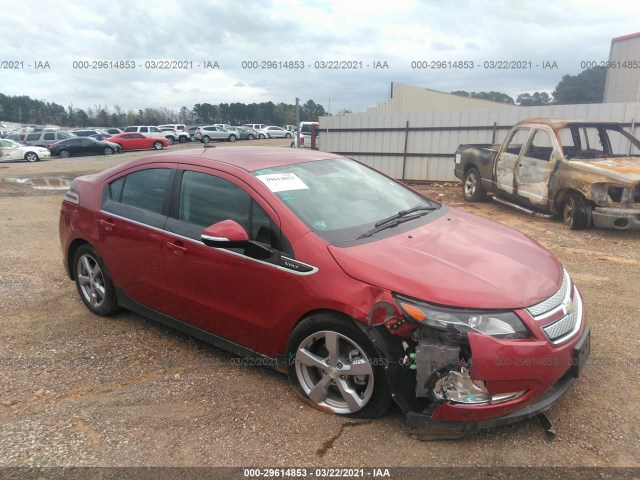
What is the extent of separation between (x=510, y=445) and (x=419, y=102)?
27.0m

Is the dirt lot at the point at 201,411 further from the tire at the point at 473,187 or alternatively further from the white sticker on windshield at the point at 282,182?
the tire at the point at 473,187

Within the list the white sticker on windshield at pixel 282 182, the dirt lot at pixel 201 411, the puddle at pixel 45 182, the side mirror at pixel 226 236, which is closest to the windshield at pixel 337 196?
the white sticker on windshield at pixel 282 182

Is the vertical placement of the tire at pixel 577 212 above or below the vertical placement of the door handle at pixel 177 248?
below

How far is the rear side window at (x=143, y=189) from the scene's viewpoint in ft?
12.1

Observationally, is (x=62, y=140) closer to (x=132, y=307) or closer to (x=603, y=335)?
(x=132, y=307)

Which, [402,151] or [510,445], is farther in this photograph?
[402,151]

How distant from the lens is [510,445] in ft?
8.34

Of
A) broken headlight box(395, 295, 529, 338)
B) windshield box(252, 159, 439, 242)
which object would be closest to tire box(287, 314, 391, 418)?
broken headlight box(395, 295, 529, 338)

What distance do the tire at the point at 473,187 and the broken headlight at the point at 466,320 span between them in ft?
28.2

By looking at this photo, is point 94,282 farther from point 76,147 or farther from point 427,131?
point 76,147

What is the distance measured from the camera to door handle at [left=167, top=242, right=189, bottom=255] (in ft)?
11.0

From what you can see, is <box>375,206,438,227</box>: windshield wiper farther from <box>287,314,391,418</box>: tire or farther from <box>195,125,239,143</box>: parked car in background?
<box>195,125,239,143</box>: parked car in background

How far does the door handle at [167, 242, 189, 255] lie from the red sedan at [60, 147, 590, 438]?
1 cm

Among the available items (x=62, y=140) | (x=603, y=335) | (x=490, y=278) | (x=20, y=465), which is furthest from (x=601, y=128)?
(x=62, y=140)
